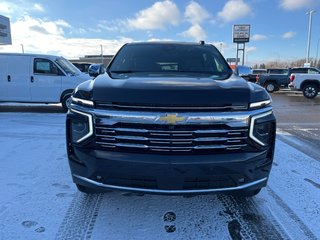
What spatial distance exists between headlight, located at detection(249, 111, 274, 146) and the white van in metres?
8.30

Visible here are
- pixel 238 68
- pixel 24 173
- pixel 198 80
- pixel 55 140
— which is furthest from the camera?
pixel 55 140

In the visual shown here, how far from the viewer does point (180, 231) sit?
291 cm

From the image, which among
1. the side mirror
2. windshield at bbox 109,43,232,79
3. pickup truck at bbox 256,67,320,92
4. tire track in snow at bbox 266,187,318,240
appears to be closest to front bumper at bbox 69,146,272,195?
tire track in snow at bbox 266,187,318,240

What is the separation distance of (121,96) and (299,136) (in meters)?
5.53

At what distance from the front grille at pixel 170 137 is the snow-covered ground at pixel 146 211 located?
0.79 metres

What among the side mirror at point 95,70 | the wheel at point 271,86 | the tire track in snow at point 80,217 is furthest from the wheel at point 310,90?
the tire track in snow at point 80,217

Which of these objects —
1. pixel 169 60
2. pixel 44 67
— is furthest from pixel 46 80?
pixel 169 60

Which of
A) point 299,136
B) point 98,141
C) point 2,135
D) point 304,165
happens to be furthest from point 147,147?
point 299,136

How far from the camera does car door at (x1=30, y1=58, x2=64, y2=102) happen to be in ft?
33.6

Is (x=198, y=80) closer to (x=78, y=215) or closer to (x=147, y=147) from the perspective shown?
Answer: (x=147, y=147)

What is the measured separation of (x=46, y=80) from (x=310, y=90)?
46.0 feet

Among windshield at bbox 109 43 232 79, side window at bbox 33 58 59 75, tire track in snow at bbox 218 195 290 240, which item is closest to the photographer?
tire track in snow at bbox 218 195 290 240

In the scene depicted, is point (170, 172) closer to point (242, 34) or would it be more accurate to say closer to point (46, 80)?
point (46, 80)

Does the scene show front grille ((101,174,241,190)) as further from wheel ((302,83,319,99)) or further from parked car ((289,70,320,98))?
wheel ((302,83,319,99))
